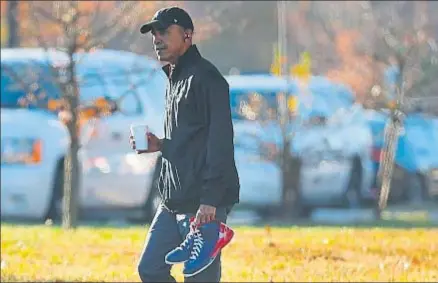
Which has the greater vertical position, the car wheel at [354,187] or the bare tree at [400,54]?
the bare tree at [400,54]

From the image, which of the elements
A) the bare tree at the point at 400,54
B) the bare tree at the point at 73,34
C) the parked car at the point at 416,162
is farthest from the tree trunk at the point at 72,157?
the parked car at the point at 416,162

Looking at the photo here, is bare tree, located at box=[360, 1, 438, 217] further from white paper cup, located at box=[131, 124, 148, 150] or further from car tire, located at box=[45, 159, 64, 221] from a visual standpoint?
white paper cup, located at box=[131, 124, 148, 150]

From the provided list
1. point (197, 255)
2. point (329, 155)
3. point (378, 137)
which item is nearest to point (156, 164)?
point (329, 155)

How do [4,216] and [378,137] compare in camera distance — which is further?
[378,137]

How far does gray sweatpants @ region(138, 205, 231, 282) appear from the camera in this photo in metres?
5.39

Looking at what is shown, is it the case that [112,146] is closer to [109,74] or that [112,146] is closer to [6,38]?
[109,74]

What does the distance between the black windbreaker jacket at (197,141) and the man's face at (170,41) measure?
47 mm

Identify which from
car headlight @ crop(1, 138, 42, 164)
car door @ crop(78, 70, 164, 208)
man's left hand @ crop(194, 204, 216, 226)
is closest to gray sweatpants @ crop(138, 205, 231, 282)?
man's left hand @ crop(194, 204, 216, 226)

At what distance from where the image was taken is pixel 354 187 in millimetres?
14586

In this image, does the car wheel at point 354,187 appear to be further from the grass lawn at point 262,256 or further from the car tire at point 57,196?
the grass lawn at point 262,256

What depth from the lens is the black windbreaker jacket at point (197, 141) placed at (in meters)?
5.13

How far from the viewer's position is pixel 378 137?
15836 mm

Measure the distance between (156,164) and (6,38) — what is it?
3205 millimetres

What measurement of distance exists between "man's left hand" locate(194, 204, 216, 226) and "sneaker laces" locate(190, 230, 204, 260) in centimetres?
7
